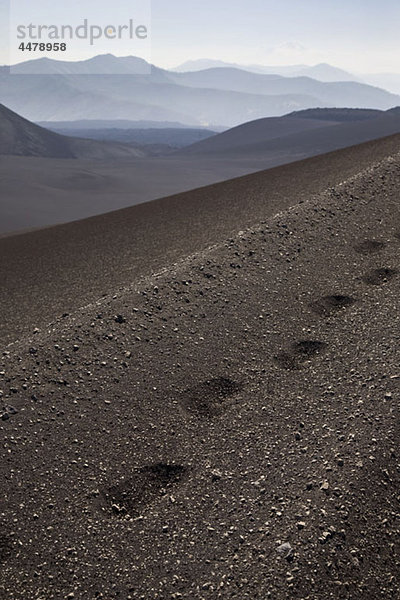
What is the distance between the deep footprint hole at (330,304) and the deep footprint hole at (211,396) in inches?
107

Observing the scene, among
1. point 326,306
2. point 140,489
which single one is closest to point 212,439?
point 140,489

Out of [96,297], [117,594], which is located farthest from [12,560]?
[96,297]

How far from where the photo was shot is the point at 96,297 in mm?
13406

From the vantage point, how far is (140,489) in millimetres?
7480

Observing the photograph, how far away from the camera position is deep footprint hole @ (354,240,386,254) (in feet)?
44.2

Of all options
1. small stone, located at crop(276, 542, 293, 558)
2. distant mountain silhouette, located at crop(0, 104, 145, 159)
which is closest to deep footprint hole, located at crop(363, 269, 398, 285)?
small stone, located at crop(276, 542, 293, 558)

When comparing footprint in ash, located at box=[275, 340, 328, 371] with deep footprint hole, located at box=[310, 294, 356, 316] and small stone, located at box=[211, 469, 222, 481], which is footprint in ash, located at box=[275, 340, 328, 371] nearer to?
deep footprint hole, located at box=[310, 294, 356, 316]

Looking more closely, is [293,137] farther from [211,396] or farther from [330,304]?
[211,396]

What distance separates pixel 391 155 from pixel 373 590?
52.7ft

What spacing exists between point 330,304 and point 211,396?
349 cm

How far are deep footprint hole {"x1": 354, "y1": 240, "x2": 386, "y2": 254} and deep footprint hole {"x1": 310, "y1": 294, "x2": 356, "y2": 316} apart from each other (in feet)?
7.23

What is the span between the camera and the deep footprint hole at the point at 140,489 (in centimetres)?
724

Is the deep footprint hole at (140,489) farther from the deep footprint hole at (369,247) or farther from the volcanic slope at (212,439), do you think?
the deep footprint hole at (369,247)

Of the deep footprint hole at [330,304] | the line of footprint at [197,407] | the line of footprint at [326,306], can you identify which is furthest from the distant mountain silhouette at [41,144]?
the line of footprint at [197,407]
